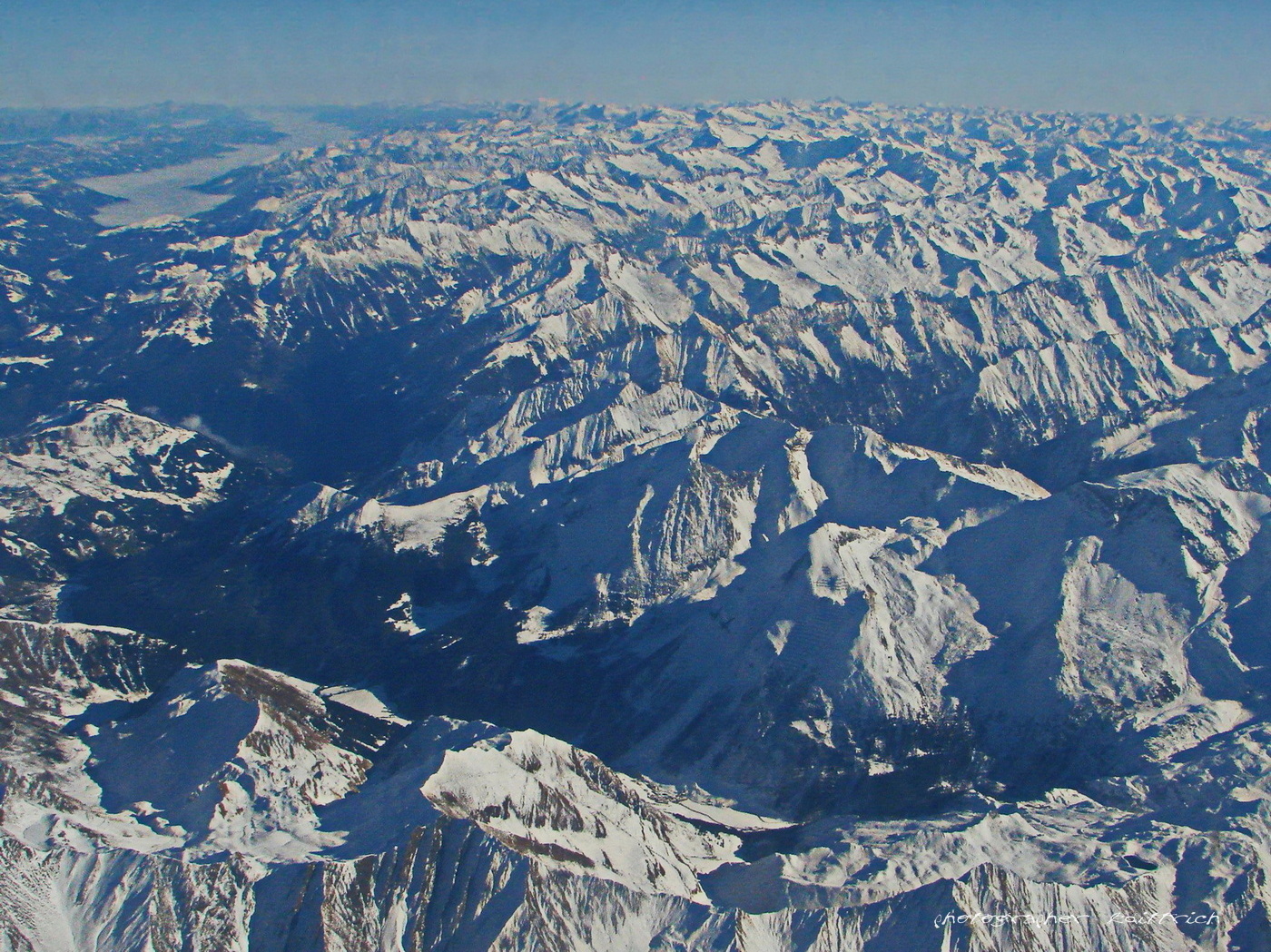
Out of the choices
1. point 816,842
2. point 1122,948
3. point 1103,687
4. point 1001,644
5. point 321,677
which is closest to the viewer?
point 1122,948

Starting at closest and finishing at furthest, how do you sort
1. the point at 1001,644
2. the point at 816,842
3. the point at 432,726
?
the point at 816,842
the point at 432,726
the point at 1001,644

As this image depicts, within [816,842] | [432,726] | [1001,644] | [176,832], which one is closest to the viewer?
[176,832]

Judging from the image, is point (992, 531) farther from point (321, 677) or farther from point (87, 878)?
point (87, 878)

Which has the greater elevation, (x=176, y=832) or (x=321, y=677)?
(x=176, y=832)

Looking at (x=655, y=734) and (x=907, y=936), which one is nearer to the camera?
(x=907, y=936)

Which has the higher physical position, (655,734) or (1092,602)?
(1092,602)

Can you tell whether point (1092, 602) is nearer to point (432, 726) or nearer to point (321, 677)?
point (432, 726)

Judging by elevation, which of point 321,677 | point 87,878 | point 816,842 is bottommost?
point 321,677

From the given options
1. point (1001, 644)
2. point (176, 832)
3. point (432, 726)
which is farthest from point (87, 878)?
point (1001, 644)

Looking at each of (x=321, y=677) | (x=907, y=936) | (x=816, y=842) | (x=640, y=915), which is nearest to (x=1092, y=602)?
(x=816, y=842)
